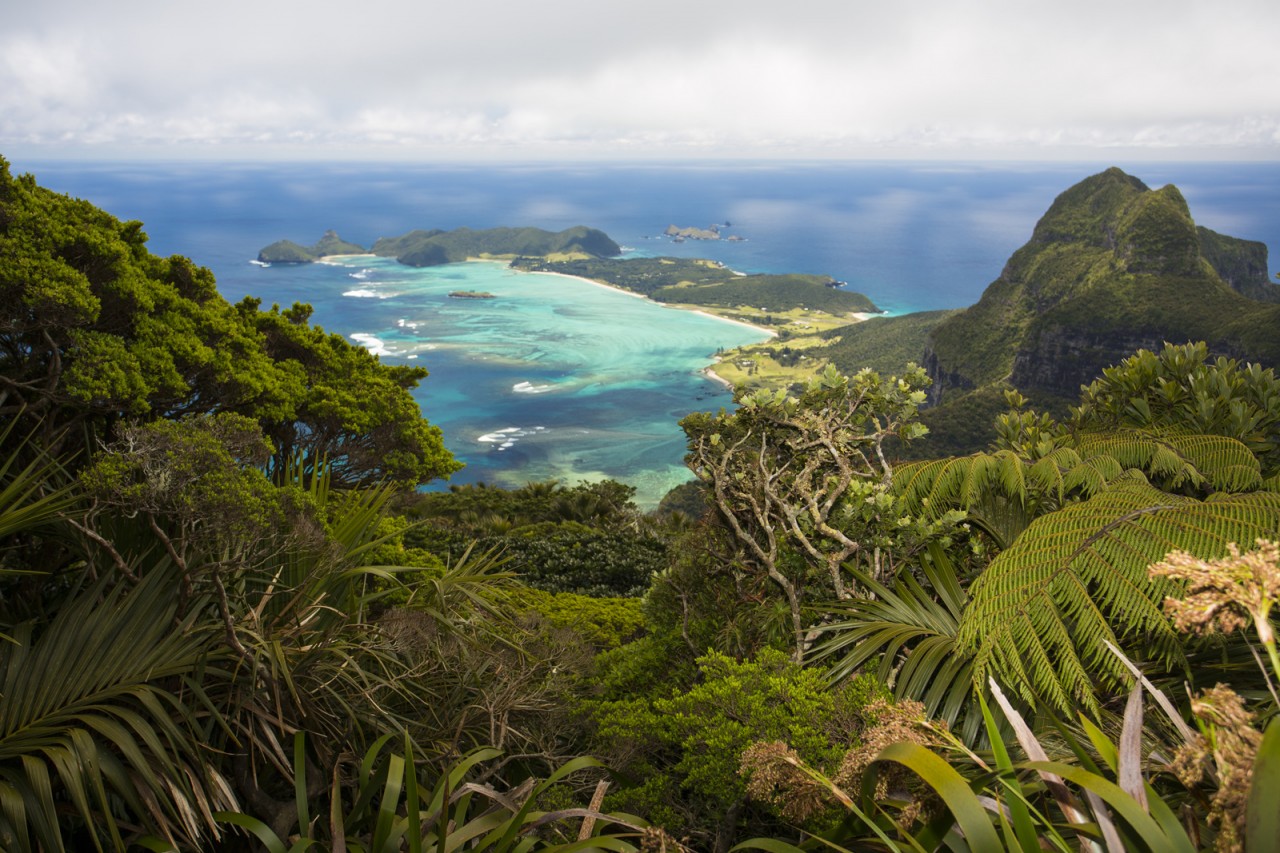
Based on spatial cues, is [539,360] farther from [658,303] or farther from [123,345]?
[123,345]

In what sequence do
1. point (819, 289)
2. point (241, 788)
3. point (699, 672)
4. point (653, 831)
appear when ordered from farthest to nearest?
point (819, 289), point (699, 672), point (241, 788), point (653, 831)

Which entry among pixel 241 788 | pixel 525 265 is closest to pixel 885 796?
pixel 241 788

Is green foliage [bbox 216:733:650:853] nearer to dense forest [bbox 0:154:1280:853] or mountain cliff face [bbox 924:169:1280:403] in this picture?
dense forest [bbox 0:154:1280:853]

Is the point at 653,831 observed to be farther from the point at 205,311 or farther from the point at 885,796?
the point at 205,311

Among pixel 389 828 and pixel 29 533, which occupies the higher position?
pixel 29 533

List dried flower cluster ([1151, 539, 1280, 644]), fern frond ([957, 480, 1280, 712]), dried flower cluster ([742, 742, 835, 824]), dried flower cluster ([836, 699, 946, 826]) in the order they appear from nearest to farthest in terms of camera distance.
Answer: dried flower cluster ([1151, 539, 1280, 644]) → dried flower cluster ([836, 699, 946, 826]) → dried flower cluster ([742, 742, 835, 824]) → fern frond ([957, 480, 1280, 712])

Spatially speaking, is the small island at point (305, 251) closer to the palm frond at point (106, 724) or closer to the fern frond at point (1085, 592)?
the palm frond at point (106, 724)

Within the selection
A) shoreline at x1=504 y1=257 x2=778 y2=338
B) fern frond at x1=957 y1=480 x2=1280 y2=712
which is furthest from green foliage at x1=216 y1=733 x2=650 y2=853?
shoreline at x1=504 y1=257 x2=778 y2=338

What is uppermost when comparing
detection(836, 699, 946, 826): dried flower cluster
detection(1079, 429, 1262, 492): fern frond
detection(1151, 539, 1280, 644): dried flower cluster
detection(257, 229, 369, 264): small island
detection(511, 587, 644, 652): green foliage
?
detection(257, 229, 369, 264): small island
